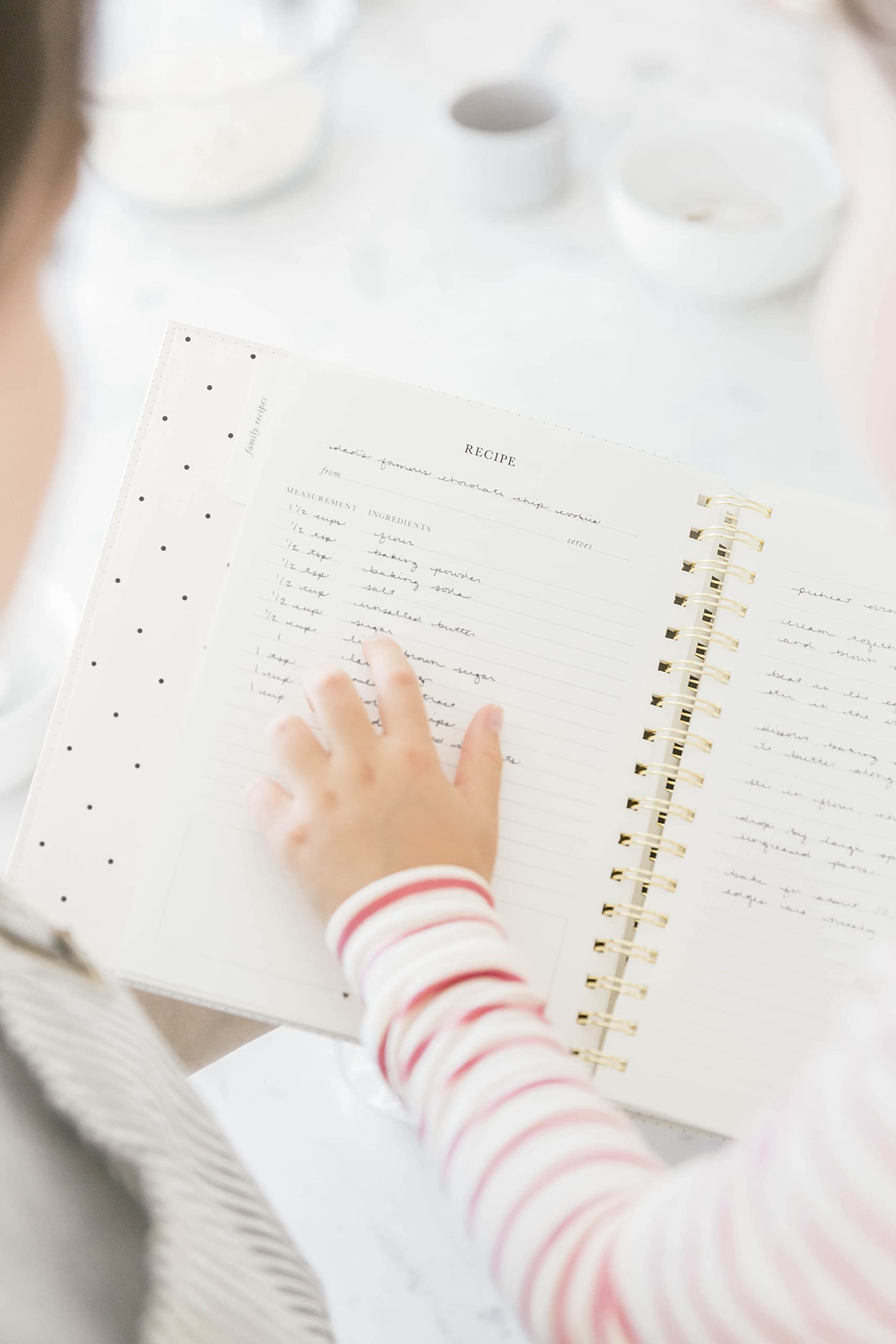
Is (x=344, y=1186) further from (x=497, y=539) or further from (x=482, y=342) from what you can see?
(x=482, y=342)

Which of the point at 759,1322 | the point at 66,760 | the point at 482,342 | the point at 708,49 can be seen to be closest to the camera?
the point at 759,1322

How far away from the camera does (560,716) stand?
514 mm

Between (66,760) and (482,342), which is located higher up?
(482,342)

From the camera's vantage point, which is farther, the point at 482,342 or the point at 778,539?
the point at 482,342

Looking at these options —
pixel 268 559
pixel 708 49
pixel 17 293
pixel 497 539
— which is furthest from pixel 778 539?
pixel 708 49

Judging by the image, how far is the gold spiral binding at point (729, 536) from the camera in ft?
1.72

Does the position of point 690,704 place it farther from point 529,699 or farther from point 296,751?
point 296,751

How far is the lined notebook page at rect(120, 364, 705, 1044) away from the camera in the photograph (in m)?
0.49

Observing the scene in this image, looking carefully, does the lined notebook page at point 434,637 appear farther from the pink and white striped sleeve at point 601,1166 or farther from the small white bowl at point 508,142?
the small white bowl at point 508,142

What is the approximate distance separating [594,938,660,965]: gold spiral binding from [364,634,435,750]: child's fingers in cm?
12

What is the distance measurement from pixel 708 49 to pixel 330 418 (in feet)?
1.98

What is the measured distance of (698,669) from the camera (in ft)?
1.69

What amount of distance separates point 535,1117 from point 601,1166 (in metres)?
0.03

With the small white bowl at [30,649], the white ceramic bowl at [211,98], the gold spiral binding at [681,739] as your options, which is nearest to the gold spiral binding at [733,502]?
the gold spiral binding at [681,739]
